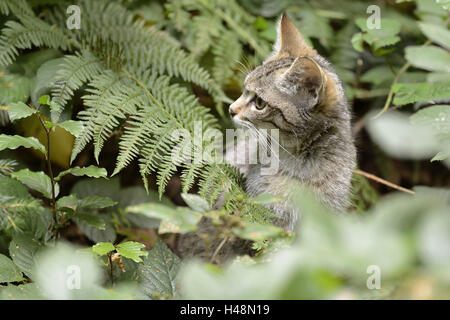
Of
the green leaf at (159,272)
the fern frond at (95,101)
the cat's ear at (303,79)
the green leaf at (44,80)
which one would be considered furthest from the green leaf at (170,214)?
the green leaf at (44,80)

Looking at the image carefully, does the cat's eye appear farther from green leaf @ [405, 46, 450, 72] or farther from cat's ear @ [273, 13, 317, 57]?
green leaf @ [405, 46, 450, 72]

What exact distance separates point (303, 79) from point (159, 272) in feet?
4.79

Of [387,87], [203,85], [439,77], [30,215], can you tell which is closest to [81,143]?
[30,215]

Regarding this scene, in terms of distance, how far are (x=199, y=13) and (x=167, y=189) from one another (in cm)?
173

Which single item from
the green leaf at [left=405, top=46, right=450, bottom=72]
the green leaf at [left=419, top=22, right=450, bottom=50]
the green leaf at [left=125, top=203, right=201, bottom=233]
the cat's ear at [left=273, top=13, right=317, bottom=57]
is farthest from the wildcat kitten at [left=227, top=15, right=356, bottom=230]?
the green leaf at [left=125, top=203, right=201, bottom=233]

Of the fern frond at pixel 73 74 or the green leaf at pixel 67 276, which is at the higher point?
the fern frond at pixel 73 74

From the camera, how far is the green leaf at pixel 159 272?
2.05m

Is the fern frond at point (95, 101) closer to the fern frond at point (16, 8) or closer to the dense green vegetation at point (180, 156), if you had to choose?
the dense green vegetation at point (180, 156)

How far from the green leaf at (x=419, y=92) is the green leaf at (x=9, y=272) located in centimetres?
268

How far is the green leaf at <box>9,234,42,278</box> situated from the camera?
2.10m

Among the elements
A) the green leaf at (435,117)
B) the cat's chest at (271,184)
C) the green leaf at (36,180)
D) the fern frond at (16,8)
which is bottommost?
the cat's chest at (271,184)

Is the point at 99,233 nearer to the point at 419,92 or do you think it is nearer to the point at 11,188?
the point at 11,188

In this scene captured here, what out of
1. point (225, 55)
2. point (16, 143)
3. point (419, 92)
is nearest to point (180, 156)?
point (16, 143)

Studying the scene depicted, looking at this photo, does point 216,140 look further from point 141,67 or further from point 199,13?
point 199,13
